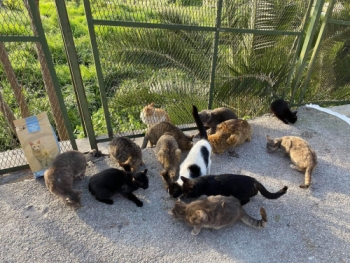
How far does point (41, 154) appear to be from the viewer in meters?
3.89

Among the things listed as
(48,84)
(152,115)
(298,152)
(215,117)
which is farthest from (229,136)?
(48,84)

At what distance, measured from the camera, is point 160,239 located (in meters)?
3.22

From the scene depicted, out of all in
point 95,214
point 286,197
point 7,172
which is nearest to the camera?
point 95,214

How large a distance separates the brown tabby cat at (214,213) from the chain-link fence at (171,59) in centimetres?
210

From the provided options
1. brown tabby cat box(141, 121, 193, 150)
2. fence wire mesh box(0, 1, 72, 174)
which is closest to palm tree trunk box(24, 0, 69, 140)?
fence wire mesh box(0, 1, 72, 174)

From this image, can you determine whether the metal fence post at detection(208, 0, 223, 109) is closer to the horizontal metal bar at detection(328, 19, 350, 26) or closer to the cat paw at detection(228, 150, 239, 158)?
the cat paw at detection(228, 150, 239, 158)

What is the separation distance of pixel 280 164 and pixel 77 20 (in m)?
10.1

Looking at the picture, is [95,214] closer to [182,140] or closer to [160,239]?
[160,239]

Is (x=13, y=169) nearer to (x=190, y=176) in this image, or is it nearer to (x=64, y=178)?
(x=64, y=178)

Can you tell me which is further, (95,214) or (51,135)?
(51,135)

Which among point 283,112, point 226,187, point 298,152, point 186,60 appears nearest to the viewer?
point 226,187

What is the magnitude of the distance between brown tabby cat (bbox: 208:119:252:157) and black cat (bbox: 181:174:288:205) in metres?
0.98

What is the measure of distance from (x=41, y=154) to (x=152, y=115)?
6.29 ft

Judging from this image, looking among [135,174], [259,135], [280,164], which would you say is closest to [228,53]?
[259,135]
